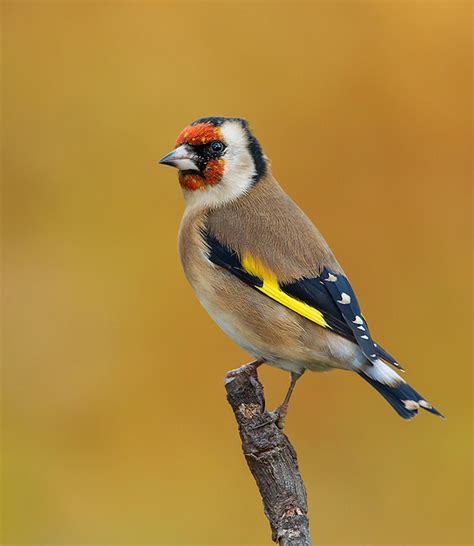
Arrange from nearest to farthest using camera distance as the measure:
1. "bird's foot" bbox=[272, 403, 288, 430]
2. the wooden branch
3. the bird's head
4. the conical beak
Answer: the wooden branch → "bird's foot" bbox=[272, 403, 288, 430] → the conical beak → the bird's head

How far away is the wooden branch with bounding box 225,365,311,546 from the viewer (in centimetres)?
351

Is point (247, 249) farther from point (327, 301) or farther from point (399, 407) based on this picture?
point (399, 407)

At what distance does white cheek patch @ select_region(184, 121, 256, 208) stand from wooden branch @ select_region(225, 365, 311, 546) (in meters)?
0.87

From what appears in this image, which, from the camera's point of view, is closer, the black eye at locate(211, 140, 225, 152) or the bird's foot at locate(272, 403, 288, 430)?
the bird's foot at locate(272, 403, 288, 430)

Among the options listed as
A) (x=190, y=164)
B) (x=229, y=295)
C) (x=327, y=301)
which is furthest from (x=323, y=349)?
(x=190, y=164)

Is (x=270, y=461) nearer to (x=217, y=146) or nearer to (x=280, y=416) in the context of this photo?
(x=280, y=416)

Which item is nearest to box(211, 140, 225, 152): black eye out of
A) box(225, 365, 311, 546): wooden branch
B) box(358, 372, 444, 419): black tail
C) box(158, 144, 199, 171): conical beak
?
box(158, 144, 199, 171): conical beak

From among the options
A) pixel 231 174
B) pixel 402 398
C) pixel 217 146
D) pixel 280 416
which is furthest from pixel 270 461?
pixel 217 146

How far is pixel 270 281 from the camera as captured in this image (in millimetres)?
3863

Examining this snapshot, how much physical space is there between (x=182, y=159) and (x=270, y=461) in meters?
1.41

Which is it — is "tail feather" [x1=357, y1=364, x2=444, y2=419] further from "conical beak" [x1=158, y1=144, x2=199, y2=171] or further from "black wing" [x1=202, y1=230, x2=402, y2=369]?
"conical beak" [x1=158, y1=144, x2=199, y2=171]

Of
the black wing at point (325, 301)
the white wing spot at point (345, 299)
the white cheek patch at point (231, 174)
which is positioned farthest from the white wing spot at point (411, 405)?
the white cheek patch at point (231, 174)

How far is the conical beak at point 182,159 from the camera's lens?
13.6 feet

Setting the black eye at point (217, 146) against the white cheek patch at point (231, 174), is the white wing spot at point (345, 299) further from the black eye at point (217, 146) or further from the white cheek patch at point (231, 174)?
the black eye at point (217, 146)
